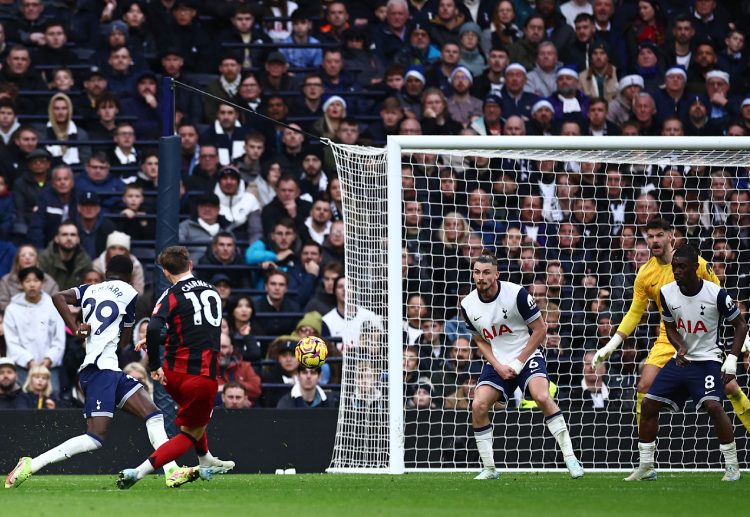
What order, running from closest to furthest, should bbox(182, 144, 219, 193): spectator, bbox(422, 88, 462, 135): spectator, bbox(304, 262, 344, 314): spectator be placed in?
bbox(304, 262, 344, 314): spectator < bbox(182, 144, 219, 193): spectator < bbox(422, 88, 462, 135): spectator

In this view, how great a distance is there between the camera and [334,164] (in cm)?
1753

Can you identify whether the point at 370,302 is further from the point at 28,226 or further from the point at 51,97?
the point at 51,97

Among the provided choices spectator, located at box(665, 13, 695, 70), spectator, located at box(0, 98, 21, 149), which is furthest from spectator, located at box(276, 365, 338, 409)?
spectator, located at box(665, 13, 695, 70)

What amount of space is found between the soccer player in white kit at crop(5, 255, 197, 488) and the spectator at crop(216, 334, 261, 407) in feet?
12.4

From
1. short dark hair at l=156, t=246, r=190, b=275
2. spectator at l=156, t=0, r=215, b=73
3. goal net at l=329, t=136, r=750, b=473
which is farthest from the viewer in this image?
spectator at l=156, t=0, r=215, b=73

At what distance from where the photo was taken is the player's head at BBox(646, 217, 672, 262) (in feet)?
38.5

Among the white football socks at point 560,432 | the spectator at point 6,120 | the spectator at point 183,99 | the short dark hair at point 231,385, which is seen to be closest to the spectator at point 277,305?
the short dark hair at point 231,385

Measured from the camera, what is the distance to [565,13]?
790 inches

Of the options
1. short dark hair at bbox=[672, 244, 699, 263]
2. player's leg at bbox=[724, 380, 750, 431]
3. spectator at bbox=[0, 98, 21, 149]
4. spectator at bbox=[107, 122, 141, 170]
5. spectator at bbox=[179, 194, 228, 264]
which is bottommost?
player's leg at bbox=[724, 380, 750, 431]

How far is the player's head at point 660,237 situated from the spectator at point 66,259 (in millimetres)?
6722

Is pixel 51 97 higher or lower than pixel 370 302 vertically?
higher

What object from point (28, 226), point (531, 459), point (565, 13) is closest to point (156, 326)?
point (531, 459)

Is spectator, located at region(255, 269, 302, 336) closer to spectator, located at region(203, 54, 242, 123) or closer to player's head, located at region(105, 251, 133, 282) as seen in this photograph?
spectator, located at region(203, 54, 242, 123)

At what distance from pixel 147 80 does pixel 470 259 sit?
18.2ft
